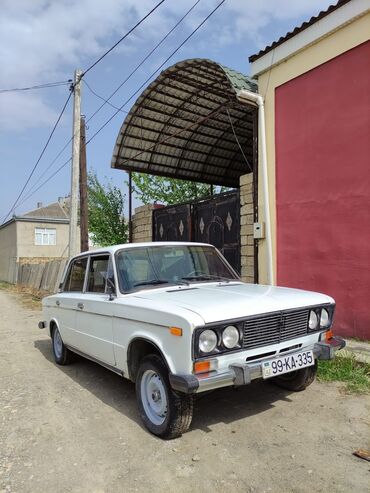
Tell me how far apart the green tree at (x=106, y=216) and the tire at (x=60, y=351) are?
1434cm

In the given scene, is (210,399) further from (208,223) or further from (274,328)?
(208,223)

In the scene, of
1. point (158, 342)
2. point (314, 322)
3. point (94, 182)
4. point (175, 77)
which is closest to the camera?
point (158, 342)

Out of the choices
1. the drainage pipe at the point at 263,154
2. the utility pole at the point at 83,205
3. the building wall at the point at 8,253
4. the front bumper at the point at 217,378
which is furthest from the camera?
the building wall at the point at 8,253

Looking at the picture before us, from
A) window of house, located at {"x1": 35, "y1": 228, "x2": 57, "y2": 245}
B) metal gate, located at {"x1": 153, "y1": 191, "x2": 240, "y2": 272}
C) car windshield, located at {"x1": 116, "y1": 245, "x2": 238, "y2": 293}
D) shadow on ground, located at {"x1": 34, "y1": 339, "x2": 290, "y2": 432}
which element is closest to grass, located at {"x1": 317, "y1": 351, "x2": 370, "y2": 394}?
shadow on ground, located at {"x1": 34, "y1": 339, "x2": 290, "y2": 432}

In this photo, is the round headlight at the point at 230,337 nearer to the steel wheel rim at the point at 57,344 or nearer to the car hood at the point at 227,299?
the car hood at the point at 227,299

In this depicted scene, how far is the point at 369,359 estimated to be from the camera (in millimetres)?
5246

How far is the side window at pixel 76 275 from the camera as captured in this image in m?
5.75

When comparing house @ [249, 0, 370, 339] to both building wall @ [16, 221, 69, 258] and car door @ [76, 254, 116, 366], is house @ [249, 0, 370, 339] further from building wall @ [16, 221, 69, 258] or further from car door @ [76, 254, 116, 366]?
building wall @ [16, 221, 69, 258]

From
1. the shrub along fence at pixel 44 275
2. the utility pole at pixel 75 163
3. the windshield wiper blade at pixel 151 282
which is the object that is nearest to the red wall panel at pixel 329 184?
the windshield wiper blade at pixel 151 282

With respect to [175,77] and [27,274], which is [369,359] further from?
[27,274]

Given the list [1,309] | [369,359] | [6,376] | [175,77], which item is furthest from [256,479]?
[1,309]

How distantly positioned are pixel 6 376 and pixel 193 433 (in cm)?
346

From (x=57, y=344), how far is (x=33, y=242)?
1376 inches

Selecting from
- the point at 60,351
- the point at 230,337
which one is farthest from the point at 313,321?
the point at 60,351
